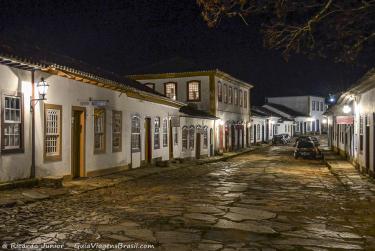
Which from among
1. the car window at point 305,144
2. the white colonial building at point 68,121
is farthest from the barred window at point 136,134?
the car window at point 305,144

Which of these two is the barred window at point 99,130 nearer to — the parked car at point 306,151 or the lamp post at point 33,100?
the lamp post at point 33,100

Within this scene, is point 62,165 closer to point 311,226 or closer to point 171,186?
point 171,186

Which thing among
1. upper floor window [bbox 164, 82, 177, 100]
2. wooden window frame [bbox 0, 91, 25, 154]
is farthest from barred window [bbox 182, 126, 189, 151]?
wooden window frame [bbox 0, 91, 25, 154]

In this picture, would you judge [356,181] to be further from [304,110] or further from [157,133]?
[304,110]

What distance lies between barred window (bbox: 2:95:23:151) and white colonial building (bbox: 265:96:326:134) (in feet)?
245

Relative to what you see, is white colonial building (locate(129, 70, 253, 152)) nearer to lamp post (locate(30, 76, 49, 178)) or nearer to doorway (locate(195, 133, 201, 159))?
doorway (locate(195, 133, 201, 159))

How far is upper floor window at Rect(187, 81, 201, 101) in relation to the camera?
3741 centimetres

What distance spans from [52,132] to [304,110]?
257ft

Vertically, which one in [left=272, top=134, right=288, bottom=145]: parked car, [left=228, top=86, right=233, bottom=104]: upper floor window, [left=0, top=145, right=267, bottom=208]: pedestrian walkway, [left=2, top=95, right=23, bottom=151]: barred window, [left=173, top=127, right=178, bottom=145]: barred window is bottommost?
[left=272, top=134, right=288, bottom=145]: parked car

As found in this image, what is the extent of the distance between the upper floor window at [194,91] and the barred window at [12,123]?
80.3 ft

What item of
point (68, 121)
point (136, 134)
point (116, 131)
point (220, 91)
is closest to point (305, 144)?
point (220, 91)

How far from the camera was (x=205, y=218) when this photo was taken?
9.62m

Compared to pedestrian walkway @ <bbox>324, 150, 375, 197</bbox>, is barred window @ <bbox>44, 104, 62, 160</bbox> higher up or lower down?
higher up

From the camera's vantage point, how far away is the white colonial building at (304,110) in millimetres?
86625
